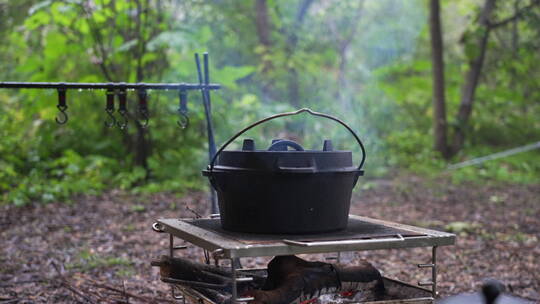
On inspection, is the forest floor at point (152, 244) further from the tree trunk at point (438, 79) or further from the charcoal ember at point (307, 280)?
the tree trunk at point (438, 79)

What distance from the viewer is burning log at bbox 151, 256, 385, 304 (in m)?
2.51

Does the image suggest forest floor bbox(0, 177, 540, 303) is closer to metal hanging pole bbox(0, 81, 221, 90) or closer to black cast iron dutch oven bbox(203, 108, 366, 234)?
black cast iron dutch oven bbox(203, 108, 366, 234)

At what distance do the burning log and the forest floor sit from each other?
32 cm

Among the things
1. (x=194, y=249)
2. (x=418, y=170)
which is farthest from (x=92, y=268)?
(x=418, y=170)

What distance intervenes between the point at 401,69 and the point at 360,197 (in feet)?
17.3

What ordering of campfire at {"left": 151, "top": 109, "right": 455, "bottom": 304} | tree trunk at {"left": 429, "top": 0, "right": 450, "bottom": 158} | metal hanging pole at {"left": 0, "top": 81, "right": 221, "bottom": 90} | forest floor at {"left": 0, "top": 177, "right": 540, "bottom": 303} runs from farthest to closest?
tree trunk at {"left": 429, "top": 0, "right": 450, "bottom": 158}, forest floor at {"left": 0, "top": 177, "right": 540, "bottom": 303}, metal hanging pole at {"left": 0, "top": 81, "right": 221, "bottom": 90}, campfire at {"left": 151, "top": 109, "right": 455, "bottom": 304}

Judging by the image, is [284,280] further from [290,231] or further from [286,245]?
[286,245]

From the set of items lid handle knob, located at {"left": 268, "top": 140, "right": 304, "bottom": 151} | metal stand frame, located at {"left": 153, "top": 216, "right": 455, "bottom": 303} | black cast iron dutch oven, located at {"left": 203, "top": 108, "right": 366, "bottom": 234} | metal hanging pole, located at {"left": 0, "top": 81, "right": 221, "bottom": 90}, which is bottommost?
metal stand frame, located at {"left": 153, "top": 216, "right": 455, "bottom": 303}

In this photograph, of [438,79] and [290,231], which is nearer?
[290,231]

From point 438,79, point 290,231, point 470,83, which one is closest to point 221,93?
point 438,79

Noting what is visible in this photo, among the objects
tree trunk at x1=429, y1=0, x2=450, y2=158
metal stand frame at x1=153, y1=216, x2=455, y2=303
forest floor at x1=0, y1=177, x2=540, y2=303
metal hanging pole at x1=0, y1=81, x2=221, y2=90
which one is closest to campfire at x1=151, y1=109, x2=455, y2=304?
metal stand frame at x1=153, y1=216, x2=455, y2=303

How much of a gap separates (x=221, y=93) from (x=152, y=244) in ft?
15.7

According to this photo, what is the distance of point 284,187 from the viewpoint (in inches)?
94.7

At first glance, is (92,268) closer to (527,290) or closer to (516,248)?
(527,290)
